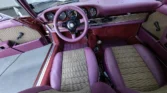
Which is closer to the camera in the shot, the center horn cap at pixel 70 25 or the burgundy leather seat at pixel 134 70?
the burgundy leather seat at pixel 134 70

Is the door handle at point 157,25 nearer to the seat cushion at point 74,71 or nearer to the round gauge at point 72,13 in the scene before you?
the seat cushion at point 74,71

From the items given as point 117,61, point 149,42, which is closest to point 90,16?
point 117,61

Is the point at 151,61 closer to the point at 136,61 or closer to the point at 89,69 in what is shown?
the point at 136,61

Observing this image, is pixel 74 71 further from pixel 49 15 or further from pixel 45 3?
pixel 45 3

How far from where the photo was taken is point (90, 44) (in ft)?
7.24

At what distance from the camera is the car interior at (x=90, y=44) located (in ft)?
4.37

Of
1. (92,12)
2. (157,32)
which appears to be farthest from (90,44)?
(157,32)

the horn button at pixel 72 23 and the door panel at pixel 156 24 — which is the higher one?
the horn button at pixel 72 23

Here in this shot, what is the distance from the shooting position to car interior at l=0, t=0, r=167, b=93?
52.4 inches

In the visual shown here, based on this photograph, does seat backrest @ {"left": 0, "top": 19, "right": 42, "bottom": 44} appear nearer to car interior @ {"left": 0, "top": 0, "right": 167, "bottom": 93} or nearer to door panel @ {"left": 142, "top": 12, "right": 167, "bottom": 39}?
car interior @ {"left": 0, "top": 0, "right": 167, "bottom": 93}

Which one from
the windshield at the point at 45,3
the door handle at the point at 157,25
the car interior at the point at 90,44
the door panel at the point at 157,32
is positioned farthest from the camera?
the windshield at the point at 45,3

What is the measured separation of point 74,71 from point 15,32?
3.62 feet

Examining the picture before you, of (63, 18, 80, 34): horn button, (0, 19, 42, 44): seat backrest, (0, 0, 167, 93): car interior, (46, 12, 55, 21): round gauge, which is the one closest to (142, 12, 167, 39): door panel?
(0, 0, 167, 93): car interior

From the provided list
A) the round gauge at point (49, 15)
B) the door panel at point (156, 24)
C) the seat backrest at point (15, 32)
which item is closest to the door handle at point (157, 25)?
the door panel at point (156, 24)
